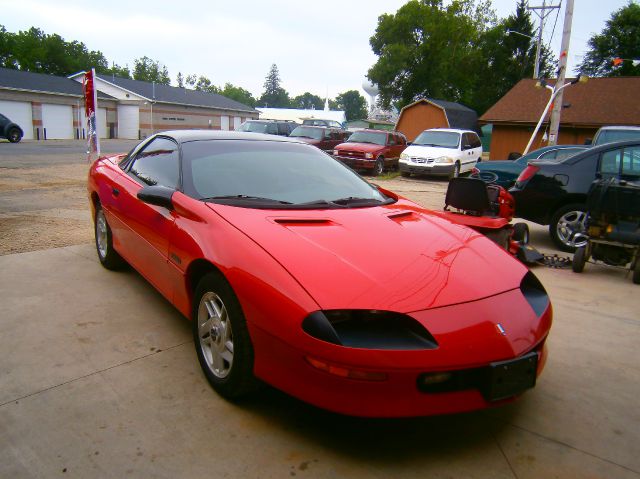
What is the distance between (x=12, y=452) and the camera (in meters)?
2.26

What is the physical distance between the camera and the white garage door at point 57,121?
38969 millimetres


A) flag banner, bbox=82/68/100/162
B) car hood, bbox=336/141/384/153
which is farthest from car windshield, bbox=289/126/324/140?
flag banner, bbox=82/68/100/162

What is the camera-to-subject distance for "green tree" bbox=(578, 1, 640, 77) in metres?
46.5

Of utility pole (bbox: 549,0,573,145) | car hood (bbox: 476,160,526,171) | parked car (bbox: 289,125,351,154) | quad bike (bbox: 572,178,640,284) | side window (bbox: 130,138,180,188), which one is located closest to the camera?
side window (bbox: 130,138,180,188)

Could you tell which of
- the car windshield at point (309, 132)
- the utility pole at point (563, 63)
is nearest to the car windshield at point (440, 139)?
the utility pole at point (563, 63)

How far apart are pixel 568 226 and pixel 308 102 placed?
14824 cm

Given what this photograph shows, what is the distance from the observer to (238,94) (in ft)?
401

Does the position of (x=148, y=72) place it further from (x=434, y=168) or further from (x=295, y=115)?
(x=434, y=168)

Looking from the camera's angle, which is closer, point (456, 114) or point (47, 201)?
point (47, 201)

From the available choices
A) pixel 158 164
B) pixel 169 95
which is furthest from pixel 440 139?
pixel 169 95

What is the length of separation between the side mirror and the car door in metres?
0.09

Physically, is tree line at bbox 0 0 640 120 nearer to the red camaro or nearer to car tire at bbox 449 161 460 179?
car tire at bbox 449 161 460 179

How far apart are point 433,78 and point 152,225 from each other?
178 ft

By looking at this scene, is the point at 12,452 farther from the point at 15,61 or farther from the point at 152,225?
the point at 15,61
